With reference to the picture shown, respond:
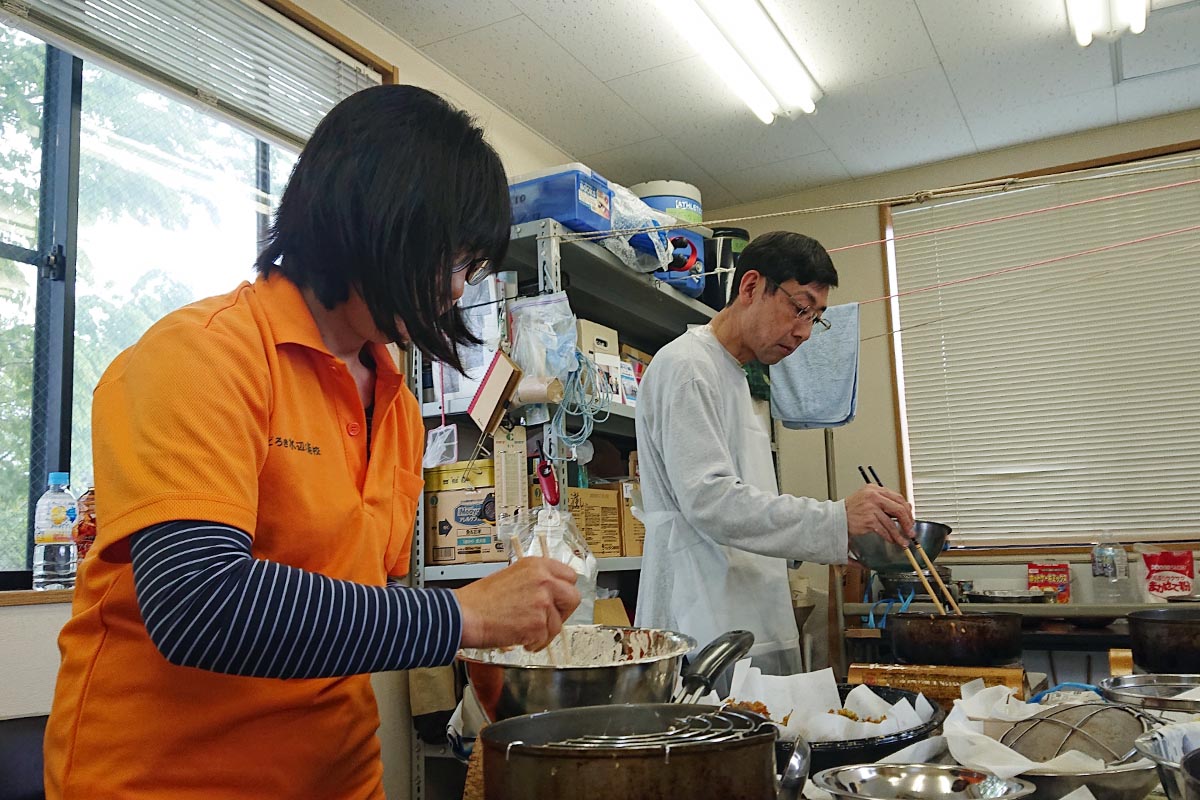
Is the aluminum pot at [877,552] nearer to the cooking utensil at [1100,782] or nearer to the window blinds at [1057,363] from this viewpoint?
the cooking utensil at [1100,782]

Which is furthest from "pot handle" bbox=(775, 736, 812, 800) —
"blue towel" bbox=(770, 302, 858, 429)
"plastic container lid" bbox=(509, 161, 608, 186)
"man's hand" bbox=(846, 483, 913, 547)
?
"blue towel" bbox=(770, 302, 858, 429)

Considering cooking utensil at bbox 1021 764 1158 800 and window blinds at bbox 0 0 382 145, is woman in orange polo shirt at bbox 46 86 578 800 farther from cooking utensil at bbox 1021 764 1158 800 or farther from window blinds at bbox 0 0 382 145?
window blinds at bbox 0 0 382 145

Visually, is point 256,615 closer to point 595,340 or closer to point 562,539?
point 562,539

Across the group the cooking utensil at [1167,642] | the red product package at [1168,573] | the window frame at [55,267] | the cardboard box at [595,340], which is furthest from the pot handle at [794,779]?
the red product package at [1168,573]

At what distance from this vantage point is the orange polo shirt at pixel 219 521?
737 millimetres

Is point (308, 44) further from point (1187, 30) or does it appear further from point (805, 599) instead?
point (1187, 30)

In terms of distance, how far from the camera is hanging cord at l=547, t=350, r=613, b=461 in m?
2.48

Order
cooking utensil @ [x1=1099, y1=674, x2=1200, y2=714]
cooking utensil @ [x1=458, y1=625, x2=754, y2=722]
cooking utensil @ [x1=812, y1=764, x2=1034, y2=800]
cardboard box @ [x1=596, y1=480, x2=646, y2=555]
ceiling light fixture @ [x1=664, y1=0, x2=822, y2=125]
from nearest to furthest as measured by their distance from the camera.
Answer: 1. cooking utensil @ [x1=812, y1=764, x2=1034, y2=800]
2. cooking utensil @ [x1=458, y1=625, x2=754, y2=722]
3. cooking utensil @ [x1=1099, y1=674, x2=1200, y2=714]
4. ceiling light fixture @ [x1=664, y1=0, x2=822, y2=125]
5. cardboard box @ [x1=596, y1=480, x2=646, y2=555]

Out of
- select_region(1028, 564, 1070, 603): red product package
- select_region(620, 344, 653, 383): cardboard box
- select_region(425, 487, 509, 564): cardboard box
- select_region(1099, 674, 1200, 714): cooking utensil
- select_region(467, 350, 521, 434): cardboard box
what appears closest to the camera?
select_region(1099, 674, 1200, 714): cooking utensil

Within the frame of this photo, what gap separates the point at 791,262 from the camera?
6.56ft

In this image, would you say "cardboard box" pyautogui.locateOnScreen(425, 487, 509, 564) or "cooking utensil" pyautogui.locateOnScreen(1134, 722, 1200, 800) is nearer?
"cooking utensil" pyautogui.locateOnScreen(1134, 722, 1200, 800)

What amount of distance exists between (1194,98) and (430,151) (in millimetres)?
3665

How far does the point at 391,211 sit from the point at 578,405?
1.67 metres

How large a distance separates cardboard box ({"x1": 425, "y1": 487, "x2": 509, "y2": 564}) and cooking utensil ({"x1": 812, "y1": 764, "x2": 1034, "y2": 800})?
1830 mm
